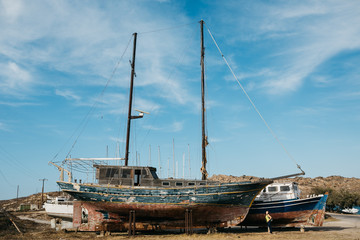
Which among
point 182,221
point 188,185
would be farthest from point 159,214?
point 188,185

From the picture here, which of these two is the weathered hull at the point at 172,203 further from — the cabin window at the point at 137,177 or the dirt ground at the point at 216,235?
the cabin window at the point at 137,177

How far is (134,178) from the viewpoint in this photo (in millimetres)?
22875

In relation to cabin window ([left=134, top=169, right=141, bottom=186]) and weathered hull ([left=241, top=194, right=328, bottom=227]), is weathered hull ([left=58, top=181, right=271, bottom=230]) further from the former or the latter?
weathered hull ([left=241, top=194, right=328, bottom=227])

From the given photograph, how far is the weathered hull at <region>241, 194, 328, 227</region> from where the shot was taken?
2262 cm

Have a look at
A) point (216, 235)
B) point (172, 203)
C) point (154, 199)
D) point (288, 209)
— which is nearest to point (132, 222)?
point (154, 199)

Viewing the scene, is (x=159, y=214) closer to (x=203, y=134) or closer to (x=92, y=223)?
(x=92, y=223)

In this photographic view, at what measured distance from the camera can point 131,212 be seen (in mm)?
21391

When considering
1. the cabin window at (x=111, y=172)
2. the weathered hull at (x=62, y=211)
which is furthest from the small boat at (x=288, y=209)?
the weathered hull at (x=62, y=211)

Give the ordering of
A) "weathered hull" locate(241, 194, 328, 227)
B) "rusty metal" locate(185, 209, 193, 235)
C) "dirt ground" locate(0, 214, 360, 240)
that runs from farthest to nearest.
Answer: "weathered hull" locate(241, 194, 328, 227), "rusty metal" locate(185, 209, 193, 235), "dirt ground" locate(0, 214, 360, 240)

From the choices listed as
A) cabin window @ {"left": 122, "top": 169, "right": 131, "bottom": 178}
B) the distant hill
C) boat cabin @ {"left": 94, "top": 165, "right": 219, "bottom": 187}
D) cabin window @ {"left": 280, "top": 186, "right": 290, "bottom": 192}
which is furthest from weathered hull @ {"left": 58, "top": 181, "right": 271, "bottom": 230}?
the distant hill

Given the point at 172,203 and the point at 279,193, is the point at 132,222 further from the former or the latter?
the point at 279,193

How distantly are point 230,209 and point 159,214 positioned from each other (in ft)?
18.3

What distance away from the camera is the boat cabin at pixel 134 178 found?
22.7 meters

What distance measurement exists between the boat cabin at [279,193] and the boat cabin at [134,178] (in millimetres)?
6244
